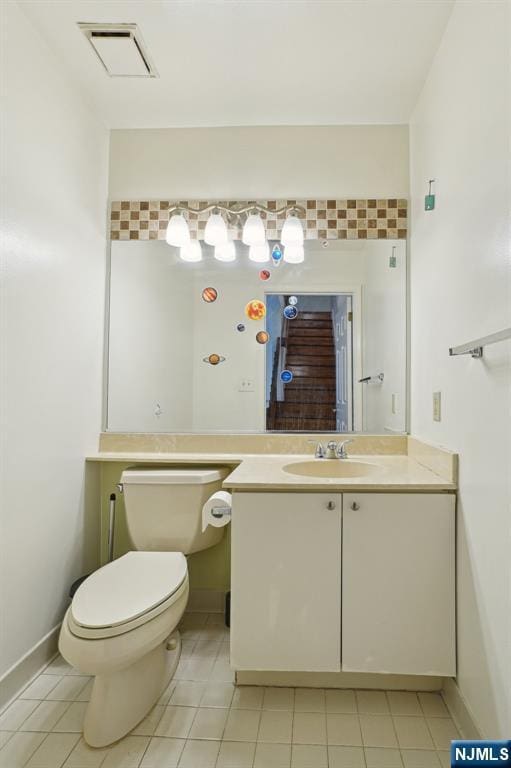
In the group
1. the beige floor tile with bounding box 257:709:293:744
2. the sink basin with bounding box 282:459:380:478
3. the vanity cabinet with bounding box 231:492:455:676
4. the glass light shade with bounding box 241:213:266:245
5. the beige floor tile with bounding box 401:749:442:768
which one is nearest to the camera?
the beige floor tile with bounding box 401:749:442:768

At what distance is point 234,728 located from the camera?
4.64ft

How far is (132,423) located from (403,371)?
1326 millimetres

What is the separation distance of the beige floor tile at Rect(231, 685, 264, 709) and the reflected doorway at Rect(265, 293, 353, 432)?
3.39 feet

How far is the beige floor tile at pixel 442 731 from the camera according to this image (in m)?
1.35

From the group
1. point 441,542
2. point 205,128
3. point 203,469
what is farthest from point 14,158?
point 441,542

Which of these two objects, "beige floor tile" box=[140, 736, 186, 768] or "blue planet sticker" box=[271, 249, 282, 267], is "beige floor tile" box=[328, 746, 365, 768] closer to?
"beige floor tile" box=[140, 736, 186, 768]

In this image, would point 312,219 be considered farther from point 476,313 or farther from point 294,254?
point 476,313

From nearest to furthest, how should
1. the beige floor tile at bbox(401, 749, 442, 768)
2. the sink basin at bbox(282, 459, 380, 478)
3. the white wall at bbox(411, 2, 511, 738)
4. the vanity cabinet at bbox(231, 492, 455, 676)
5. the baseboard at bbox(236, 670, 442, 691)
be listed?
the white wall at bbox(411, 2, 511, 738) → the beige floor tile at bbox(401, 749, 442, 768) → the vanity cabinet at bbox(231, 492, 455, 676) → the baseboard at bbox(236, 670, 442, 691) → the sink basin at bbox(282, 459, 380, 478)

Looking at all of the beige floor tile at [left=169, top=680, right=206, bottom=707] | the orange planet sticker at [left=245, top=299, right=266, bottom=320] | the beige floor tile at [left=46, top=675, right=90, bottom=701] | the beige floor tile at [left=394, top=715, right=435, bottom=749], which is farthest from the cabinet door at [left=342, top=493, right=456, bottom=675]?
the orange planet sticker at [left=245, top=299, right=266, bottom=320]

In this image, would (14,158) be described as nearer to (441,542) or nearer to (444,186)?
(444,186)

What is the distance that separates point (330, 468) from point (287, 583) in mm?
573

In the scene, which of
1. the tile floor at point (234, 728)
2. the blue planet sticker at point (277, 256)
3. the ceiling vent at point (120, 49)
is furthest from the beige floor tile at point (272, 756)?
the ceiling vent at point (120, 49)

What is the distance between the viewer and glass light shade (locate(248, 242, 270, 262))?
2168 millimetres

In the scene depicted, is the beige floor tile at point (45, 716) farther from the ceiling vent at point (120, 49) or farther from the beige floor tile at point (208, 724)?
the ceiling vent at point (120, 49)
